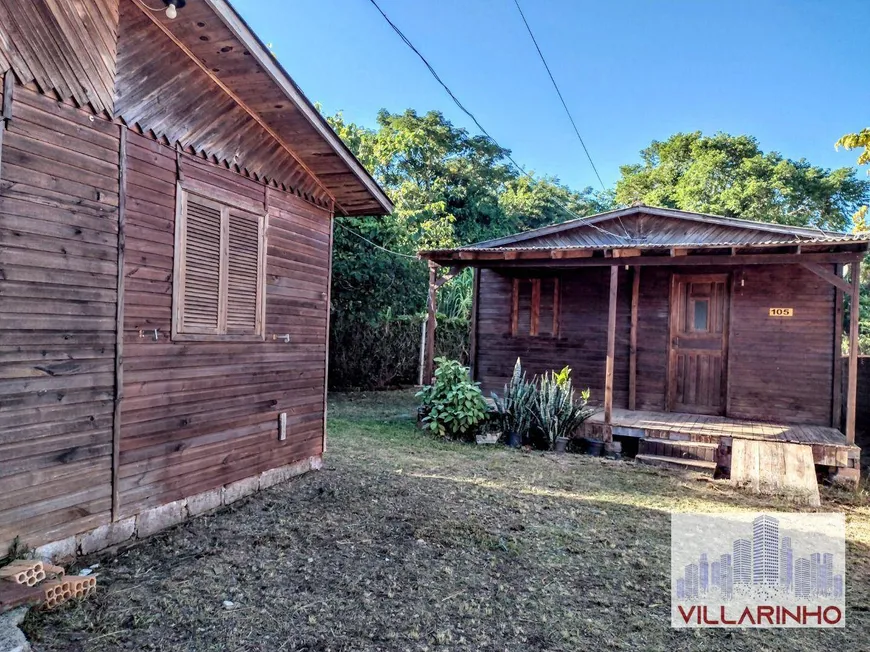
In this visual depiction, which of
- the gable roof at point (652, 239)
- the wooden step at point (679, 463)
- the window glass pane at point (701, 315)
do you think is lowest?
the wooden step at point (679, 463)

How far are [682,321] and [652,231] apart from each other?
1.72 metres

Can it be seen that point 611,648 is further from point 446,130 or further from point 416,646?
point 446,130

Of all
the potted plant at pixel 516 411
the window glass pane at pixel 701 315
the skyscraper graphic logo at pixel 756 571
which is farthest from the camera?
the window glass pane at pixel 701 315

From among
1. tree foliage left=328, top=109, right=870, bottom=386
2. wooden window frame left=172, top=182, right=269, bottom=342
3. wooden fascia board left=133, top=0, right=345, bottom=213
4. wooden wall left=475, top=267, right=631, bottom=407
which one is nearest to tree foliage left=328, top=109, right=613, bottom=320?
tree foliage left=328, top=109, right=870, bottom=386

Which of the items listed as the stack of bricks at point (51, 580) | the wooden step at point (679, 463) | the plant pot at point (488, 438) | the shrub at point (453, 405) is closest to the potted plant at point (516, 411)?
the plant pot at point (488, 438)

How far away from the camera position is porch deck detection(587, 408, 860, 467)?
654cm

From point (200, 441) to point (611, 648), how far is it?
3237 mm

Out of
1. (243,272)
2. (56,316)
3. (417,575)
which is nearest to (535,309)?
(243,272)

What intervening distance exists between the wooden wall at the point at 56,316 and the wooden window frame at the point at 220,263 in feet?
1.78

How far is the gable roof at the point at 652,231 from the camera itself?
8.52 m

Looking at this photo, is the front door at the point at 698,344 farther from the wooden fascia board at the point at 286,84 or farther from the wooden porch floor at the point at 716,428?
the wooden fascia board at the point at 286,84

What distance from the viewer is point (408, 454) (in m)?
6.90

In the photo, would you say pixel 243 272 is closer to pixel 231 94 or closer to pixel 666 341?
pixel 231 94

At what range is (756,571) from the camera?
12.3 ft
